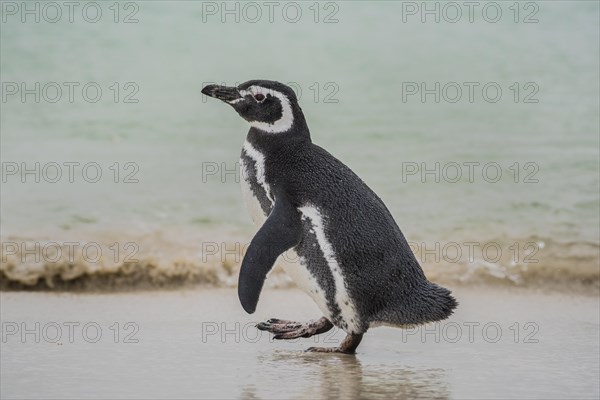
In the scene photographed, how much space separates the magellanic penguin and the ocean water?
4.40ft

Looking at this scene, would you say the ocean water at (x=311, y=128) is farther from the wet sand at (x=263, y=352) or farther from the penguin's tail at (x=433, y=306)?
the penguin's tail at (x=433, y=306)

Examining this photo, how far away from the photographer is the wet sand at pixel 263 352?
2.76m

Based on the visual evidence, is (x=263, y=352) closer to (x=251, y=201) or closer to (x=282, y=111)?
(x=251, y=201)

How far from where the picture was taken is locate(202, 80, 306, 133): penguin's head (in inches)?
127

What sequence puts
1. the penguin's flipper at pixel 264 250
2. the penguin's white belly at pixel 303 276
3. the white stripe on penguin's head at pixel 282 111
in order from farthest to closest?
the white stripe on penguin's head at pixel 282 111 → the penguin's white belly at pixel 303 276 → the penguin's flipper at pixel 264 250

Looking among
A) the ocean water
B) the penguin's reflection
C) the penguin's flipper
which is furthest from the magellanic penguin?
the ocean water

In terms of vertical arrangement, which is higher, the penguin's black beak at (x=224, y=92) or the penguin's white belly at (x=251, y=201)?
the penguin's black beak at (x=224, y=92)

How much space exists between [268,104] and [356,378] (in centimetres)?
87

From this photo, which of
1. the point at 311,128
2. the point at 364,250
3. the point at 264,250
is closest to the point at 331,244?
the point at 364,250

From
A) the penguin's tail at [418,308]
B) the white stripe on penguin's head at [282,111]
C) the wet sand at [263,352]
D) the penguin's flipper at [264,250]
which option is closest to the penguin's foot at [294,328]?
the wet sand at [263,352]

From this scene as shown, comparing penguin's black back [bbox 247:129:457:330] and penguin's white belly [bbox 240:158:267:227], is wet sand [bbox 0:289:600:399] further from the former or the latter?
penguin's white belly [bbox 240:158:267:227]

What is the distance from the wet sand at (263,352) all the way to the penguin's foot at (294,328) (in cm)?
4

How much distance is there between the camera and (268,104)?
3.23m

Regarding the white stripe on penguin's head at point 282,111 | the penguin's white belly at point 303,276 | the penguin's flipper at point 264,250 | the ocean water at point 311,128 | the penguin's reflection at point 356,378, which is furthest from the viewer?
the ocean water at point 311,128
